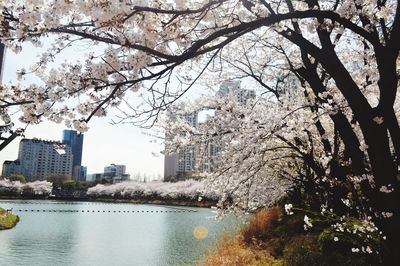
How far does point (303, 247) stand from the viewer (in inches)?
338

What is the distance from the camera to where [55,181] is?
108938mm

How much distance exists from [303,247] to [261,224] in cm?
579

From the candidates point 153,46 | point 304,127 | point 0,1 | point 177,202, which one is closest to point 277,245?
point 304,127

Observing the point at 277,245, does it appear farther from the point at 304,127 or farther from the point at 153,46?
the point at 153,46

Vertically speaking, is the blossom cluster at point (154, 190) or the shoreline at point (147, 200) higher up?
the blossom cluster at point (154, 190)

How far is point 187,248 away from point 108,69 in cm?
1698

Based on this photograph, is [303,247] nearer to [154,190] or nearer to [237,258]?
[237,258]

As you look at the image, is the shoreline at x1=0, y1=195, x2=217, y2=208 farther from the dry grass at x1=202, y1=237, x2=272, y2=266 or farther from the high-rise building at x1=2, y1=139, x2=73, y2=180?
the high-rise building at x1=2, y1=139, x2=73, y2=180

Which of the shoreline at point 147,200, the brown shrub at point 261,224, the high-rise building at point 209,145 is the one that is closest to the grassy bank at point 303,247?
the brown shrub at point 261,224

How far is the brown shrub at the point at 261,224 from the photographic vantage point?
43.0 feet

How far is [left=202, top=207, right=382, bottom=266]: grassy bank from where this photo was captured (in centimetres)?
620

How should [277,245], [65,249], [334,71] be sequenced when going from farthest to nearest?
[65,249], [277,245], [334,71]

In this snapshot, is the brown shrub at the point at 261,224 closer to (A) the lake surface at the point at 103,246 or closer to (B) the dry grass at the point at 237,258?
(A) the lake surface at the point at 103,246

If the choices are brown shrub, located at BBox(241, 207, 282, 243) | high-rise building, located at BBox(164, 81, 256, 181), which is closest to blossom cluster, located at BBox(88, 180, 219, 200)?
brown shrub, located at BBox(241, 207, 282, 243)
